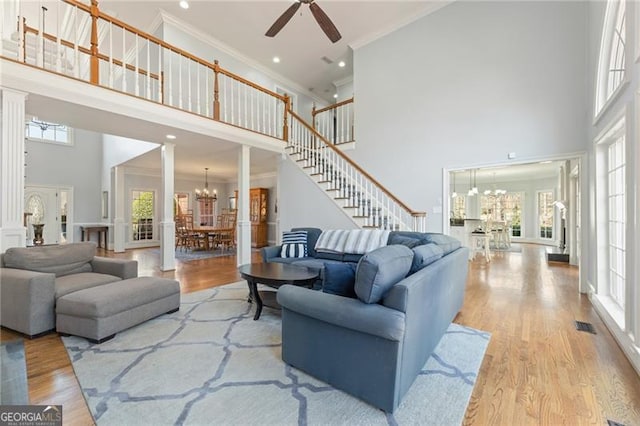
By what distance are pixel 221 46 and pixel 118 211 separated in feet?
18.6

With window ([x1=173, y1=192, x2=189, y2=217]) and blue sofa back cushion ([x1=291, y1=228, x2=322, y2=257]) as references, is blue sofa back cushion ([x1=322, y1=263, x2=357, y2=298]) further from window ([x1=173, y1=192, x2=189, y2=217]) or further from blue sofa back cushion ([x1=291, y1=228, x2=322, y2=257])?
window ([x1=173, y1=192, x2=189, y2=217])

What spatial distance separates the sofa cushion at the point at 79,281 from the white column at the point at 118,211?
6032mm

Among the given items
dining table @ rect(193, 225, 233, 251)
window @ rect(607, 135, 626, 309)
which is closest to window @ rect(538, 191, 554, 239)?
window @ rect(607, 135, 626, 309)

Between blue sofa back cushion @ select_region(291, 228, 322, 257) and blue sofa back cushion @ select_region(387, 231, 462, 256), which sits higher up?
blue sofa back cushion @ select_region(387, 231, 462, 256)

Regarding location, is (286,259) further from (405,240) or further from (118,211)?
(118,211)

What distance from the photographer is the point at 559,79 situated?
4375 millimetres

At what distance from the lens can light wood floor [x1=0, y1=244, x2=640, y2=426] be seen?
5.39 feet

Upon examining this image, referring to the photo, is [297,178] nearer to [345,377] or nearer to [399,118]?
[399,118]

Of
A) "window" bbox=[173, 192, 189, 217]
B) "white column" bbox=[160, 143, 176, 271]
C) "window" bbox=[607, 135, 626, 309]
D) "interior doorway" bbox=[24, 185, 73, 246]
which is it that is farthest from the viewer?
"window" bbox=[173, 192, 189, 217]

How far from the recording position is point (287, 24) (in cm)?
625

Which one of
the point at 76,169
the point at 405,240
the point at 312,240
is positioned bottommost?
the point at 312,240

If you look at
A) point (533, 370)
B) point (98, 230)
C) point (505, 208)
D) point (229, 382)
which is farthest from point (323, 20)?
point (505, 208)

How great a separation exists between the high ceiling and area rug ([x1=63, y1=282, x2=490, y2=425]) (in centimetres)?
611

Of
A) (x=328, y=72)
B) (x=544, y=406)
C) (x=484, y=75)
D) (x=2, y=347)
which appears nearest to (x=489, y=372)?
(x=544, y=406)
